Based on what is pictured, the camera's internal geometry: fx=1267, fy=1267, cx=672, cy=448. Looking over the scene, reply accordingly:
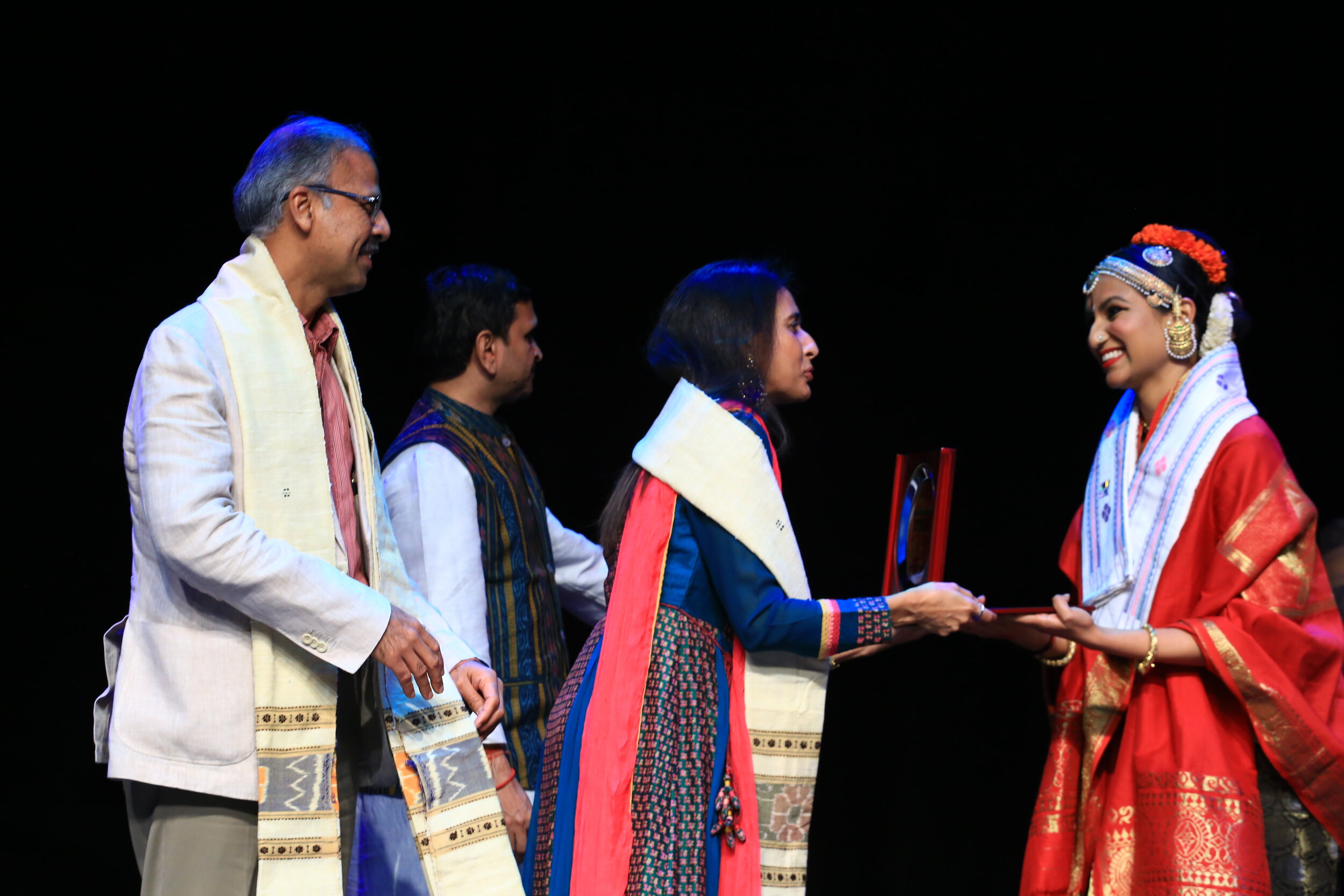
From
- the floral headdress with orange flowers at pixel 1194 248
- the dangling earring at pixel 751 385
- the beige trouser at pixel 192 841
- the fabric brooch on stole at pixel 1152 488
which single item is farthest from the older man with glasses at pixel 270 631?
the floral headdress with orange flowers at pixel 1194 248

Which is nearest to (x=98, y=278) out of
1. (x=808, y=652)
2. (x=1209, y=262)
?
(x=808, y=652)

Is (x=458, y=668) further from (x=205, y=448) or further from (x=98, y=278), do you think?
(x=98, y=278)

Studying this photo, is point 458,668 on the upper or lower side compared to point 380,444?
lower

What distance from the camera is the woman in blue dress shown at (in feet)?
7.18

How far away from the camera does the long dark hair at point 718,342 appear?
2434 mm

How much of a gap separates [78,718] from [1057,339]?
9.26ft

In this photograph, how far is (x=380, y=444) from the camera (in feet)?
12.6

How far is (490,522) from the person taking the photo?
9.41ft

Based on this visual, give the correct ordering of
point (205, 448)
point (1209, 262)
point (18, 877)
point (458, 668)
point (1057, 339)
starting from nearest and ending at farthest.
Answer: point (205, 448), point (458, 668), point (1209, 262), point (18, 877), point (1057, 339)

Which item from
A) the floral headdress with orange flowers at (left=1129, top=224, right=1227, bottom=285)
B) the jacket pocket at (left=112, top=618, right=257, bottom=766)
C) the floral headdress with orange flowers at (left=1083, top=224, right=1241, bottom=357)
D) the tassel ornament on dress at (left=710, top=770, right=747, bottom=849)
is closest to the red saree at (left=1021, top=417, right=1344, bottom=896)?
the floral headdress with orange flowers at (left=1083, top=224, right=1241, bottom=357)

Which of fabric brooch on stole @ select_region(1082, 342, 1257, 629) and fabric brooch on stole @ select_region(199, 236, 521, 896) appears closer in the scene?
fabric brooch on stole @ select_region(199, 236, 521, 896)

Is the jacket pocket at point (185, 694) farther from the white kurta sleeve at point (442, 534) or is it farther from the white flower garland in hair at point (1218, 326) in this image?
the white flower garland in hair at point (1218, 326)

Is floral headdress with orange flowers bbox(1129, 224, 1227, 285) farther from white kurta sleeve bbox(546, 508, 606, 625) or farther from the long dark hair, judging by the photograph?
white kurta sleeve bbox(546, 508, 606, 625)

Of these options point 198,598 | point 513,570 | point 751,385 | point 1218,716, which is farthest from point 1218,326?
point 198,598
